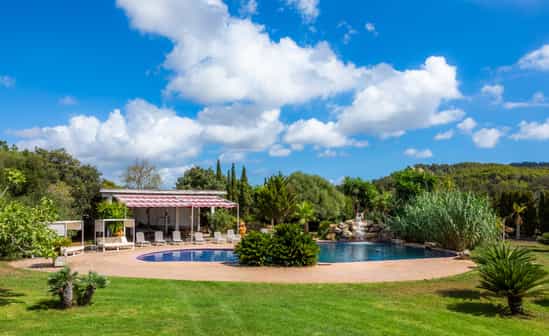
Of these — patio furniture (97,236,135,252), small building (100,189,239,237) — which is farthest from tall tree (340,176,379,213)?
patio furniture (97,236,135,252)

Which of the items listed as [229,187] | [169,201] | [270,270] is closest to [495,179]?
[229,187]

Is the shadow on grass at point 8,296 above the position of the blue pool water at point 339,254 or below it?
above

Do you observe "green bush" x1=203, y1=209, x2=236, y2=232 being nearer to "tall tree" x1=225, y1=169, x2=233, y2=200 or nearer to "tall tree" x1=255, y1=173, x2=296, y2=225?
"tall tree" x1=255, y1=173, x2=296, y2=225

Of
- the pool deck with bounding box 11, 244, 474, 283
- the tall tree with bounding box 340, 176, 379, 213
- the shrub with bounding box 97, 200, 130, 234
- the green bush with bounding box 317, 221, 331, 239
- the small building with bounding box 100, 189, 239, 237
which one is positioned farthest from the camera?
the tall tree with bounding box 340, 176, 379, 213

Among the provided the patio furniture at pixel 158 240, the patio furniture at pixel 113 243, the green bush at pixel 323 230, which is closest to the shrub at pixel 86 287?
the patio furniture at pixel 113 243

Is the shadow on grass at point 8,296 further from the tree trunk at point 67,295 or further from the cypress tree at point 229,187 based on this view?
the cypress tree at point 229,187

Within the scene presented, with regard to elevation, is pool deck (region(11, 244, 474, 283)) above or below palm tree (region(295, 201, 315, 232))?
below

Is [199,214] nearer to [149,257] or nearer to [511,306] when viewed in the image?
[149,257]

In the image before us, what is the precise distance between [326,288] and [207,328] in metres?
4.51

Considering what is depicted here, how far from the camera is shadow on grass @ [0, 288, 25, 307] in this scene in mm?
8742

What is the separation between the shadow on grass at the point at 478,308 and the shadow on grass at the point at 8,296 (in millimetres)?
9206

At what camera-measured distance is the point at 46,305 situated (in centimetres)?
859

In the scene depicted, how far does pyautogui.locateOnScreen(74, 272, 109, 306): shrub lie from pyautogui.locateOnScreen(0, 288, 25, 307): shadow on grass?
4.69ft

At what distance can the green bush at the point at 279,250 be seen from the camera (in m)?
15.1
